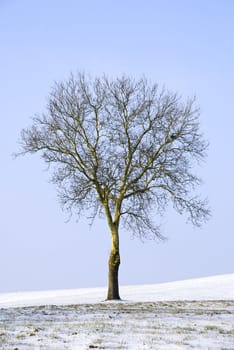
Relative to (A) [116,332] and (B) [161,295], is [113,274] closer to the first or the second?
(B) [161,295]

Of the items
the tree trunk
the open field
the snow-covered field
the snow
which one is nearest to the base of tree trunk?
the tree trunk

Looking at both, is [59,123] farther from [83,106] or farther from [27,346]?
[27,346]

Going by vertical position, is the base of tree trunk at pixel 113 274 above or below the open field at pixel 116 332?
above

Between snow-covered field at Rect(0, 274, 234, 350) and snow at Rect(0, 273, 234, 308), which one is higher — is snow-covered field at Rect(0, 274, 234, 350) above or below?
below

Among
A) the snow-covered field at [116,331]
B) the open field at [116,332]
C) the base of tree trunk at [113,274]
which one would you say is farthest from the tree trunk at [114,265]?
the open field at [116,332]

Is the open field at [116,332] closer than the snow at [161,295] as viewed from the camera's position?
Yes

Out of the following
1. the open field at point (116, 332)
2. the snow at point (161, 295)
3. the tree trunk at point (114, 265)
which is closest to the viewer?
the open field at point (116, 332)

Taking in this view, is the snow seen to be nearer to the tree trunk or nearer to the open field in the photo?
the tree trunk

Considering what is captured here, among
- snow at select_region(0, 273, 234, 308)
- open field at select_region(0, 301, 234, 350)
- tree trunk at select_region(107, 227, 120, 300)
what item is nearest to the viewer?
open field at select_region(0, 301, 234, 350)

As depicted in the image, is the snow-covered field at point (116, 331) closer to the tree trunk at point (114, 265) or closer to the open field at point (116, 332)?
the open field at point (116, 332)

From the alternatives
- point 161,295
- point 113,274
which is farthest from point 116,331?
point 161,295

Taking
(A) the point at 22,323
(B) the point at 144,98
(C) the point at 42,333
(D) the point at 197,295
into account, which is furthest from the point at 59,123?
(C) the point at 42,333

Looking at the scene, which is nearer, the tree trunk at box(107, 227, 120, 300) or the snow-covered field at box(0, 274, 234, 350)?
the snow-covered field at box(0, 274, 234, 350)

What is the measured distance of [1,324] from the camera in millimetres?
17297
